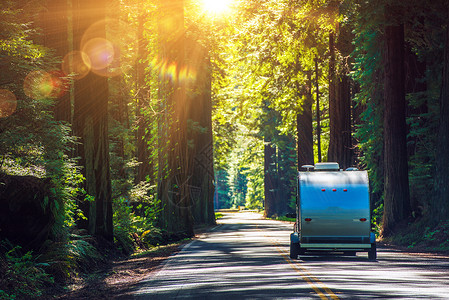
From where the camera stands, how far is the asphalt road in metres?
11.6

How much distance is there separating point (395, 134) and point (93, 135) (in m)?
12.8

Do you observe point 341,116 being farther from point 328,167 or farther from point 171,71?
point 328,167

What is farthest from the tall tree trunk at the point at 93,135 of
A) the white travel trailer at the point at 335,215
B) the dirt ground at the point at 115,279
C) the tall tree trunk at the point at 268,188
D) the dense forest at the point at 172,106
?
the tall tree trunk at the point at 268,188

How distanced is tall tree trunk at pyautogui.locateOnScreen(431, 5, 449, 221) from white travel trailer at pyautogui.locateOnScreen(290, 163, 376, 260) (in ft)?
17.3

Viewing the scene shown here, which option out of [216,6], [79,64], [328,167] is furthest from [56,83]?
[216,6]

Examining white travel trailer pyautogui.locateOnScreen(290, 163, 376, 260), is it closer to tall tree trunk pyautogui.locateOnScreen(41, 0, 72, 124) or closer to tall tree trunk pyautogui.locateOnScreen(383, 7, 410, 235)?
tall tree trunk pyautogui.locateOnScreen(383, 7, 410, 235)

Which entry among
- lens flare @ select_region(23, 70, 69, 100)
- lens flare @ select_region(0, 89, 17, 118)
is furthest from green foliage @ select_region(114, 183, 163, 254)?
lens flare @ select_region(0, 89, 17, 118)

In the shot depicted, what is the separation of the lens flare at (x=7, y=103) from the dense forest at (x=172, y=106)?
1.1 inches

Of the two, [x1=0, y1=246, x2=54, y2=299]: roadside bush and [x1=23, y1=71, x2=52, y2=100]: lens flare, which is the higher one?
[x1=23, y1=71, x2=52, y2=100]: lens flare

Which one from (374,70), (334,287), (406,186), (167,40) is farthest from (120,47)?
(334,287)

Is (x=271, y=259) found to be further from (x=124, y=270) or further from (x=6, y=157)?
(x=6, y=157)

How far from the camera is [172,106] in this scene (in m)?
31.1

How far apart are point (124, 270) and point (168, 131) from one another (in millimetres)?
14893

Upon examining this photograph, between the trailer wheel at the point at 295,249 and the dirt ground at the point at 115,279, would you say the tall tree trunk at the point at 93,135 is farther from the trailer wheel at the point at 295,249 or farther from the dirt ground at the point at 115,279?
the trailer wheel at the point at 295,249
